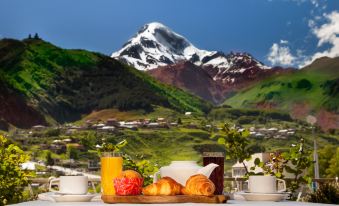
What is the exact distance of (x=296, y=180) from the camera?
3594 millimetres

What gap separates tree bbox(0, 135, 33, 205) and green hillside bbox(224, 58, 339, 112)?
11178 centimetres

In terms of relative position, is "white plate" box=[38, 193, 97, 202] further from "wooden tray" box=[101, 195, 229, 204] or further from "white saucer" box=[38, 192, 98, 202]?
"wooden tray" box=[101, 195, 229, 204]

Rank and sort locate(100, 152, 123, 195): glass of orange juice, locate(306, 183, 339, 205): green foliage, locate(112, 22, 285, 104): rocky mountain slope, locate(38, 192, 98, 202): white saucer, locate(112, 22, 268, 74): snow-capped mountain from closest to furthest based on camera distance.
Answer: locate(38, 192, 98, 202): white saucer
locate(100, 152, 123, 195): glass of orange juice
locate(306, 183, 339, 205): green foliage
locate(112, 22, 268, 74): snow-capped mountain
locate(112, 22, 285, 104): rocky mountain slope

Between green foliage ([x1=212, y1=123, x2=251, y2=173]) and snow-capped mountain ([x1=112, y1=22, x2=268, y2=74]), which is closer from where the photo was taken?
green foliage ([x1=212, y1=123, x2=251, y2=173])

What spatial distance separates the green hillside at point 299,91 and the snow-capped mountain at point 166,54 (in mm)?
16091

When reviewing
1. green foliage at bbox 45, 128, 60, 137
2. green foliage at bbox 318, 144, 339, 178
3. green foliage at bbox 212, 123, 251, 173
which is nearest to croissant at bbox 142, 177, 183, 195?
green foliage at bbox 212, 123, 251, 173

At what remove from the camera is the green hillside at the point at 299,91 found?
120 m

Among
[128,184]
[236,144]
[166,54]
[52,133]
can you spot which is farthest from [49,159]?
[166,54]

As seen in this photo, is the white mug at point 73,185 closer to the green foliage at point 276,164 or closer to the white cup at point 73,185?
the white cup at point 73,185

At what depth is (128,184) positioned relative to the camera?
1.90 m

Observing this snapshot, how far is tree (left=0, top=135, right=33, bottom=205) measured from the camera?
3963 mm

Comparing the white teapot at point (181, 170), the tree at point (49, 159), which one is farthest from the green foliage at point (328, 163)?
the white teapot at point (181, 170)

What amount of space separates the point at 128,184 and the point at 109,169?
30cm

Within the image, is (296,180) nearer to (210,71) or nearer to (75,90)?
(75,90)
